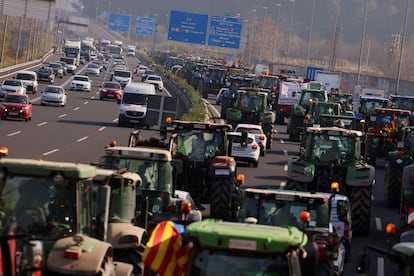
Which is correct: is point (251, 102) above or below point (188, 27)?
below

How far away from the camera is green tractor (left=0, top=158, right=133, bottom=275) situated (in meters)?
12.2

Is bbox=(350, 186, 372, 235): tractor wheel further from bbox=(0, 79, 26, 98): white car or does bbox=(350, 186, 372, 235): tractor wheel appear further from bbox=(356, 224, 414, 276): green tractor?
bbox=(0, 79, 26, 98): white car

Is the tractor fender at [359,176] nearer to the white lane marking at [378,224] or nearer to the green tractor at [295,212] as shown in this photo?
the white lane marking at [378,224]

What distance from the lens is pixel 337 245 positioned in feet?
53.9

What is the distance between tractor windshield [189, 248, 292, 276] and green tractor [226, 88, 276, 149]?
116ft

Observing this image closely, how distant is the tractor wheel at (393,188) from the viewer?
1190 inches

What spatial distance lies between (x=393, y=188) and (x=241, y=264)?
20.4 meters

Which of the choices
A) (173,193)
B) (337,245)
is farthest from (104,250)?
(173,193)

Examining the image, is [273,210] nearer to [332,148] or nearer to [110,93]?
[332,148]

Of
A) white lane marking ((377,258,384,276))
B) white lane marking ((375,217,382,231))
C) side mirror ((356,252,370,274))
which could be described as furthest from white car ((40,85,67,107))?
side mirror ((356,252,370,274))

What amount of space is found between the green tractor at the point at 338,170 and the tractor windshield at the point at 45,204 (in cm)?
1292

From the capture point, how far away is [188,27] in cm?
9656

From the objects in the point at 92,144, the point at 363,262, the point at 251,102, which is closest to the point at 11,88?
the point at 251,102

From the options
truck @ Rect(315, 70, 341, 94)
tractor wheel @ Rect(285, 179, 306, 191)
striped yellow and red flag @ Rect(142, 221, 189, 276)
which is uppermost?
truck @ Rect(315, 70, 341, 94)
